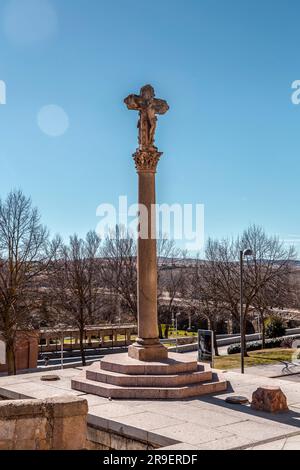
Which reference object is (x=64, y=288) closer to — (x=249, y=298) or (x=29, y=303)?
(x=29, y=303)

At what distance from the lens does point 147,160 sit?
1470cm

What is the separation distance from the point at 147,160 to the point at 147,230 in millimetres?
2124

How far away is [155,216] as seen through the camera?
578 inches

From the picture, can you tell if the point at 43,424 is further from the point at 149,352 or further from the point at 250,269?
the point at 250,269

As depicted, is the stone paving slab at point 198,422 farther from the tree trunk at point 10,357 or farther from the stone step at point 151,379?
the tree trunk at point 10,357

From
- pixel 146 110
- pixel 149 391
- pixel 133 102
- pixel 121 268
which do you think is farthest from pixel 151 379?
pixel 121 268

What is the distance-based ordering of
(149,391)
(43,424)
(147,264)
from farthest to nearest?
(147,264) < (149,391) < (43,424)

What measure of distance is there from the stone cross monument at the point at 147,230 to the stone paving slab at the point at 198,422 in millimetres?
2453

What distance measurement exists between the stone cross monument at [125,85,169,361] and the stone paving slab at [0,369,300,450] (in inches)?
96.6

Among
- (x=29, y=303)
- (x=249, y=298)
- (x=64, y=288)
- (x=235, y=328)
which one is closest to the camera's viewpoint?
(x=29, y=303)

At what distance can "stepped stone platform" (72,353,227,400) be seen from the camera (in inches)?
483

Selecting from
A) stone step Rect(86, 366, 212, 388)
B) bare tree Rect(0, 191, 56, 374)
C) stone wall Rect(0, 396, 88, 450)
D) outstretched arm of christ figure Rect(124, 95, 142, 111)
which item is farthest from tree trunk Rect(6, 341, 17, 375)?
stone wall Rect(0, 396, 88, 450)

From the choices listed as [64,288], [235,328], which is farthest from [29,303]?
[235,328]
